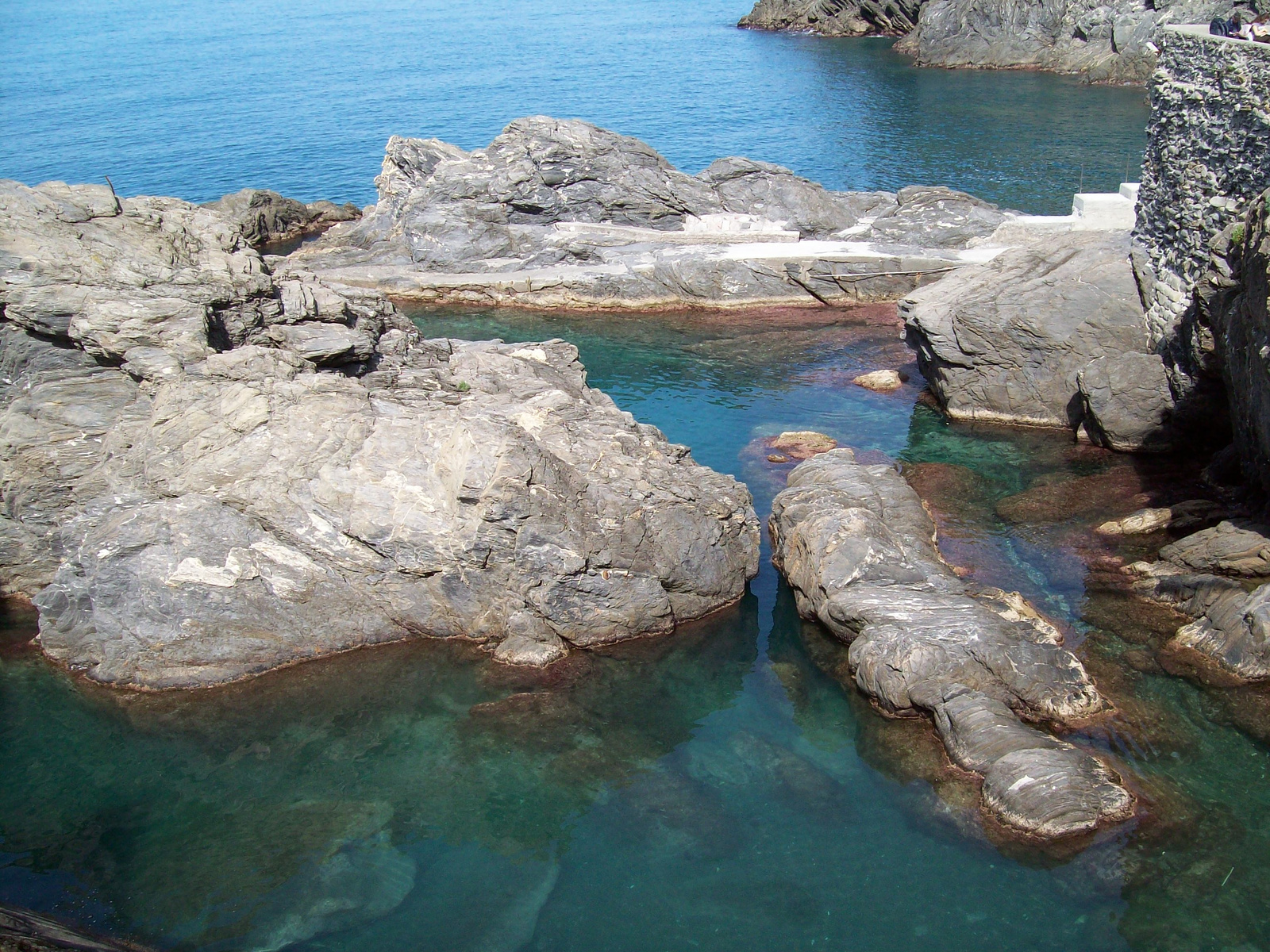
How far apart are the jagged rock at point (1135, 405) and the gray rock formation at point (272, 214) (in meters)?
39.6

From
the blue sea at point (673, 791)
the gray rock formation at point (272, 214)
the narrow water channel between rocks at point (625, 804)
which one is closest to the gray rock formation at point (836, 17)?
the gray rock formation at point (272, 214)

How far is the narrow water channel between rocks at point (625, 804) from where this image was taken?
13969mm

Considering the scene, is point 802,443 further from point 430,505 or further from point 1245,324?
point 430,505

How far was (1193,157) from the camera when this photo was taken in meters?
25.3

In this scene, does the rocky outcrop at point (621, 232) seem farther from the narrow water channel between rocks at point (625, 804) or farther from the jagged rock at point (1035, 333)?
the narrow water channel between rocks at point (625, 804)

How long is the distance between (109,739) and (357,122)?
67.4 m

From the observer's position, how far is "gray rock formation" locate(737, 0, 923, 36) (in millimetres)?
99469

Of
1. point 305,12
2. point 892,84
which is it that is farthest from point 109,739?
point 305,12

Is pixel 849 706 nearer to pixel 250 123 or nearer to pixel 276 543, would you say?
pixel 276 543

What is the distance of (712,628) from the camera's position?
2067 cm

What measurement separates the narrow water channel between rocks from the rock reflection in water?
0.05 meters

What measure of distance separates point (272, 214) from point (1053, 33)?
64766mm

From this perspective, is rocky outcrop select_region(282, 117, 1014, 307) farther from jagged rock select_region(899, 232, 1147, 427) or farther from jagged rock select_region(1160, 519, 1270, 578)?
jagged rock select_region(1160, 519, 1270, 578)

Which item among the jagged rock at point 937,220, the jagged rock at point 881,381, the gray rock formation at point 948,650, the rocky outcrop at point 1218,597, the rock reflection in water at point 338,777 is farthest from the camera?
the jagged rock at point 937,220
